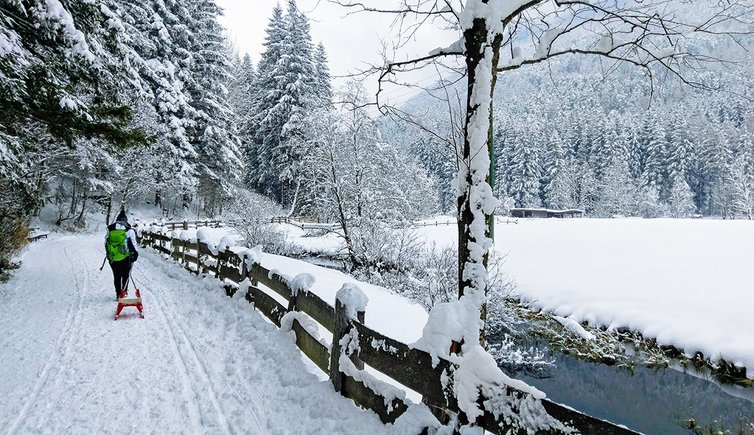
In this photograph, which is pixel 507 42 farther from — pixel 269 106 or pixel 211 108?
pixel 269 106

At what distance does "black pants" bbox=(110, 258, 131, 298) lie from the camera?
28.2 ft

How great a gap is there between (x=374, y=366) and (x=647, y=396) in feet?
27.8

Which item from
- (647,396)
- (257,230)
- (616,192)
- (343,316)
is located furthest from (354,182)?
(616,192)

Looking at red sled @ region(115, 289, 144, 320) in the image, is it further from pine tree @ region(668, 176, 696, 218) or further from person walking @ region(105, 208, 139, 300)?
pine tree @ region(668, 176, 696, 218)

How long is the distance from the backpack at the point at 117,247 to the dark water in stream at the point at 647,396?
9216 millimetres

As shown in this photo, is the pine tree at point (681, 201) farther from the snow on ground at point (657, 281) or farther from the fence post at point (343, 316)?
the fence post at point (343, 316)

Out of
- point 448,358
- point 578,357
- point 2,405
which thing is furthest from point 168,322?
point 578,357

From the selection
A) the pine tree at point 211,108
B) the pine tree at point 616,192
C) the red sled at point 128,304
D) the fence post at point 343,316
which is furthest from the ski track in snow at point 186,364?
the pine tree at point 616,192

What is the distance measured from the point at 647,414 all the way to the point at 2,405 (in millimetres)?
10372

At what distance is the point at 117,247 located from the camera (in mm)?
8633

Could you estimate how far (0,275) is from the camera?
11.4 m

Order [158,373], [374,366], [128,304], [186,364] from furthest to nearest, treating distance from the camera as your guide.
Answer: [128,304], [186,364], [158,373], [374,366]

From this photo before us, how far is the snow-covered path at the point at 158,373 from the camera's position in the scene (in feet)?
12.9

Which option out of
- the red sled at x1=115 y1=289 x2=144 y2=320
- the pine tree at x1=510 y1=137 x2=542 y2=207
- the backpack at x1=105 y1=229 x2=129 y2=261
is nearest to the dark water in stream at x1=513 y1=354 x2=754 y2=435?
the red sled at x1=115 y1=289 x2=144 y2=320
